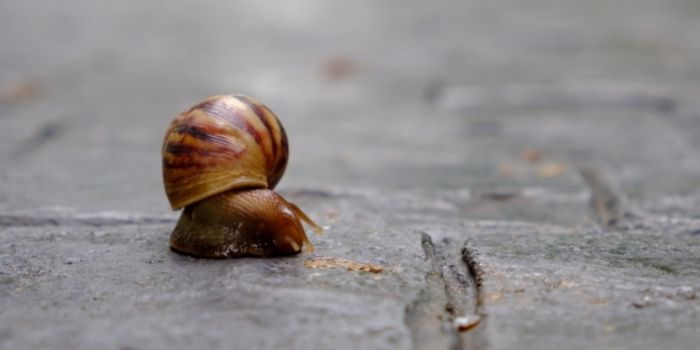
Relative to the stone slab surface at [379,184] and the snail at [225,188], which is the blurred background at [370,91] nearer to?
the stone slab surface at [379,184]

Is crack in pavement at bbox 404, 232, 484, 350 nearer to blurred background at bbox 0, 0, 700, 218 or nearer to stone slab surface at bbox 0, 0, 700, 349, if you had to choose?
stone slab surface at bbox 0, 0, 700, 349

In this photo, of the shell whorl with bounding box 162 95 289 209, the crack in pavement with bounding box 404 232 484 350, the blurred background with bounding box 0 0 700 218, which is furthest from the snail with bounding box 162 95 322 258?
the blurred background with bounding box 0 0 700 218

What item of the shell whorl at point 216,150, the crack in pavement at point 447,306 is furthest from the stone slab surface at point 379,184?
the shell whorl at point 216,150

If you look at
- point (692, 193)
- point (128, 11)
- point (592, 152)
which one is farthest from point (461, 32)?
point (692, 193)

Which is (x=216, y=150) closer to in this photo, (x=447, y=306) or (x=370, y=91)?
(x=447, y=306)

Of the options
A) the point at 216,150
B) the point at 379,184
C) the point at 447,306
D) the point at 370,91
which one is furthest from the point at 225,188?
the point at 370,91

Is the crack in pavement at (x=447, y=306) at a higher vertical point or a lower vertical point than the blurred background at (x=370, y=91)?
lower
